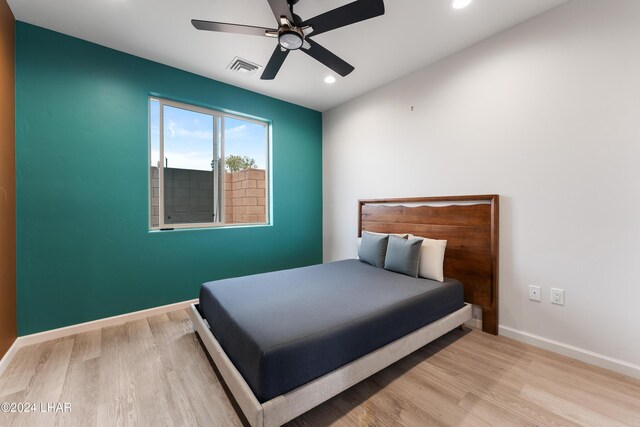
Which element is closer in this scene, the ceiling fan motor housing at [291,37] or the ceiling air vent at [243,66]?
the ceiling fan motor housing at [291,37]

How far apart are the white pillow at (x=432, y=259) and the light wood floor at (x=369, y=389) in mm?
588

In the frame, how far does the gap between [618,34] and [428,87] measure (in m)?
1.40

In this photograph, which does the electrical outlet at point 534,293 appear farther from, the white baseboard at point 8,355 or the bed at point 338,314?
the white baseboard at point 8,355

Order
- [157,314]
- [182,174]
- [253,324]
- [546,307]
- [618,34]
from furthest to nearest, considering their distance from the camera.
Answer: [182,174] < [157,314] < [546,307] < [618,34] < [253,324]

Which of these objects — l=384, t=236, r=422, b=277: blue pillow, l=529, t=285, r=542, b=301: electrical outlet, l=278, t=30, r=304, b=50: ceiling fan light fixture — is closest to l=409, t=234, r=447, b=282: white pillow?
l=384, t=236, r=422, b=277: blue pillow

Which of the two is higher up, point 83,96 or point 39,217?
point 83,96

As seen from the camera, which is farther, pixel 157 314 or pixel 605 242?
pixel 157 314

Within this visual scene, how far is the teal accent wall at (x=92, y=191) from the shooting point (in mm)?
2229

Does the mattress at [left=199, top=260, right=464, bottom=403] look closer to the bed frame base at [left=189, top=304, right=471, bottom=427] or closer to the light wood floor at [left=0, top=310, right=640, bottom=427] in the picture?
the bed frame base at [left=189, top=304, right=471, bottom=427]

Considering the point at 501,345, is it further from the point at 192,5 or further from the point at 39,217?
the point at 39,217

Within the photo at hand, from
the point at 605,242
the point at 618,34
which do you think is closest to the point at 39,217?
the point at 605,242

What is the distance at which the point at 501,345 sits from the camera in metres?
2.19

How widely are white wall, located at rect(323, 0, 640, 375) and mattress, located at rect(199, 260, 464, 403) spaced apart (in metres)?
0.75

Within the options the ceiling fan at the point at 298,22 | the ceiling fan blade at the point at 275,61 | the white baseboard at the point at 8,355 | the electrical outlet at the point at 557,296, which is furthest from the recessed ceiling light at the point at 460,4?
the white baseboard at the point at 8,355
